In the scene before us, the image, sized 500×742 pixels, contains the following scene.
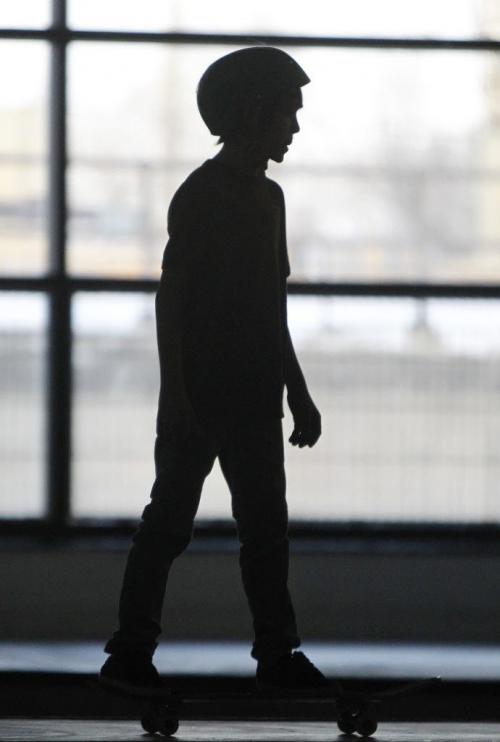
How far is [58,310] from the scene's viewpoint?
194 inches

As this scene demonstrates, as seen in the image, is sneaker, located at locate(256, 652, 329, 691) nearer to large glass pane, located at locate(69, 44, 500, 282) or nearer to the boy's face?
the boy's face

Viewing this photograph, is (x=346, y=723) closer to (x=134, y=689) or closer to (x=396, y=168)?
(x=134, y=689)

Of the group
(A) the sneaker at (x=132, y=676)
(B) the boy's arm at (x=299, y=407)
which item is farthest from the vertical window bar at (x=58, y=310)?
(A) the sneaker at (x=132, y=676)

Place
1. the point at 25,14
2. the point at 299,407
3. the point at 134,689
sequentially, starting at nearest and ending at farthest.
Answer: the point at 134,689 → the point at 299,407 → the point at 25,14

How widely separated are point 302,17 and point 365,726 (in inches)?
99.2

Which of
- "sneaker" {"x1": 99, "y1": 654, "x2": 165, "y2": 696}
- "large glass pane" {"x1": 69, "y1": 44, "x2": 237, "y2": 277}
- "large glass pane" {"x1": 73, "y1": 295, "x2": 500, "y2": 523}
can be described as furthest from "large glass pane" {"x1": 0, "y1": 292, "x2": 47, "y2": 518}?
"sneaker" {"x1": 99, "y1": 654, "x2": 165, "y2": 696}

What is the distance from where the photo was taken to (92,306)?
494cm

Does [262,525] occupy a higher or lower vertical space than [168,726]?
higher

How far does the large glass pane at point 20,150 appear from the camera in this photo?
4.94 m

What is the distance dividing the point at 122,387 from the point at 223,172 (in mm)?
1637

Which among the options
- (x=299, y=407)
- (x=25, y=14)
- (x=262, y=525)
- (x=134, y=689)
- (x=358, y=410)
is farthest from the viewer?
(x=358, y=410)

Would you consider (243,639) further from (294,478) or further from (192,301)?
(192,301)

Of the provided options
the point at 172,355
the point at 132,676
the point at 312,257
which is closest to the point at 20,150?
the point at 312,257

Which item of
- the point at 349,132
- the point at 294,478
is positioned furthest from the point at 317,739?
the point at 349,132
